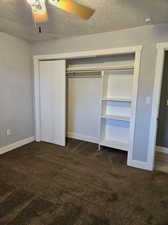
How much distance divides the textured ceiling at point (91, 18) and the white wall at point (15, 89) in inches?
14.8

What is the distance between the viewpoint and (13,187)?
213 centimetres

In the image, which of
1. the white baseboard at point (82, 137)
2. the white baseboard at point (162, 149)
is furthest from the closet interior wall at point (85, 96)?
the white baseboard at point (162, 149)

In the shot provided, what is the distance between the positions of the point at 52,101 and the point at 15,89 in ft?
2.79

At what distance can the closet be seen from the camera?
10.8 feet

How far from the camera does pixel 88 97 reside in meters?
3.85

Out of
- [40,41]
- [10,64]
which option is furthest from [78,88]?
[10,64]

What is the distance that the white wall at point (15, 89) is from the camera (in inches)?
120

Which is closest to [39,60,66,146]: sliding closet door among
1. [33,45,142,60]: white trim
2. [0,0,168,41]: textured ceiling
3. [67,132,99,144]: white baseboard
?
[33,45,142,60]: white trim

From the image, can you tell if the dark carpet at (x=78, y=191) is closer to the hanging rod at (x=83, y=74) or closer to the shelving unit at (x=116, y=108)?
the shelving unit at (x=116, y=108)

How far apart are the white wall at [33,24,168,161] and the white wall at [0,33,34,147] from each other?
1.31 m

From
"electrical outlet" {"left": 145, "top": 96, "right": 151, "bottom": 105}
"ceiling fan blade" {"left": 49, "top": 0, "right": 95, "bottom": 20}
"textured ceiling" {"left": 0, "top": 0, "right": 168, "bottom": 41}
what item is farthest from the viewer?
"electrical outlet" {"left": 145, "top": 96, "right": 151, "bottom": 105}

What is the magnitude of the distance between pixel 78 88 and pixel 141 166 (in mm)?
2362

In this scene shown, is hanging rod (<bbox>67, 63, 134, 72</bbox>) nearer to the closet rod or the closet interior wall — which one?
the closet interior wall

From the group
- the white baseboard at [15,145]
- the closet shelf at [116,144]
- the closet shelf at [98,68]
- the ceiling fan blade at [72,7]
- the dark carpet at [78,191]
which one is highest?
the ceiling fan blade at [72,7]
